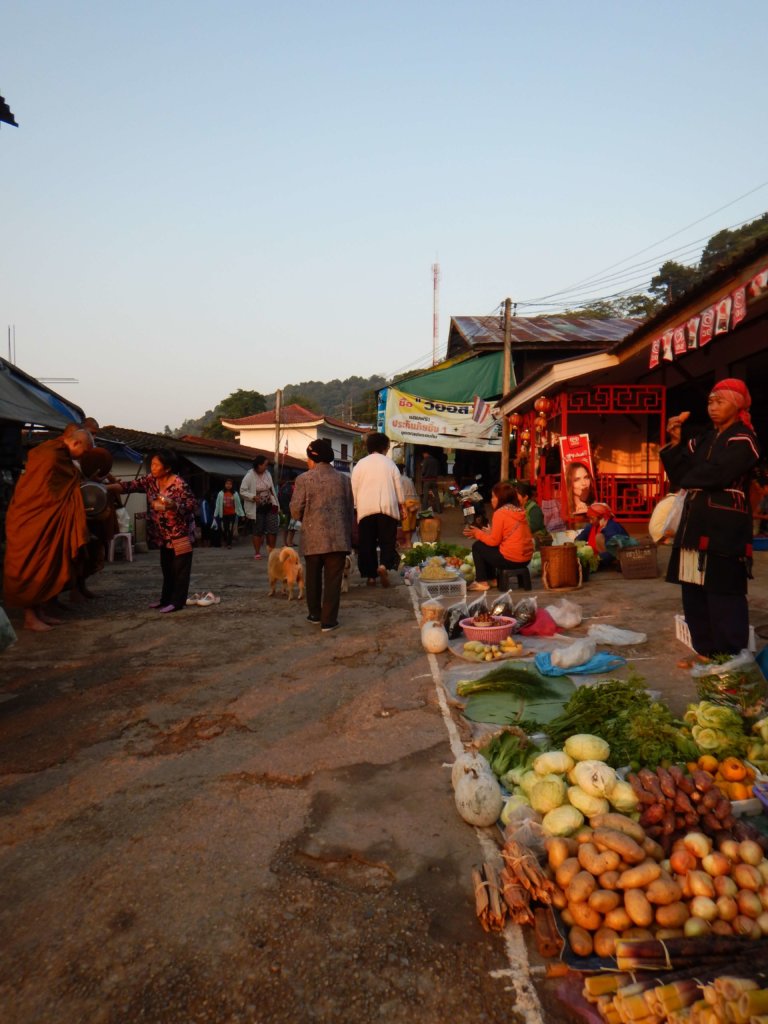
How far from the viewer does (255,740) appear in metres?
3.96

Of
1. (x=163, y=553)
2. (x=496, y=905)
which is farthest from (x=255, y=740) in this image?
(x=163, y=553)

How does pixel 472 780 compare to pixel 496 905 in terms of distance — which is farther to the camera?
pixel 472 780

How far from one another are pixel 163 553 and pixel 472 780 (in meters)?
5.70

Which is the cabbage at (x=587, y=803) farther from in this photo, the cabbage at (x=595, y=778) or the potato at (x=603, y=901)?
the potato at (x=603, y=901)

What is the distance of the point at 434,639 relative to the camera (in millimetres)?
5766

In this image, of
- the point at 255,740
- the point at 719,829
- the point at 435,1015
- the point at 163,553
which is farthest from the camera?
the point at 163,553

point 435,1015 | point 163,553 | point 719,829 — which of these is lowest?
point 435,1015

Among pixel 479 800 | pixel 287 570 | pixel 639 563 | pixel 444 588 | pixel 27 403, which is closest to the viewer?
pixel 479 800

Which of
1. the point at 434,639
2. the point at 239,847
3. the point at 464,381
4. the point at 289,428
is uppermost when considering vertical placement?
the point at 289,428

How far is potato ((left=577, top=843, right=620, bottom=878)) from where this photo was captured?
234cm

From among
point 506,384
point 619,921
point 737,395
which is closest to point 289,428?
point 506,384

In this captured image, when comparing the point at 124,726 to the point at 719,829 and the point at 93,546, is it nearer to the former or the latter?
the point at 719,829

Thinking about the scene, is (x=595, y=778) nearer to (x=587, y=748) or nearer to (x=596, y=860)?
(x=587, y=748)

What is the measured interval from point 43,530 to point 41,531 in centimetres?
2
